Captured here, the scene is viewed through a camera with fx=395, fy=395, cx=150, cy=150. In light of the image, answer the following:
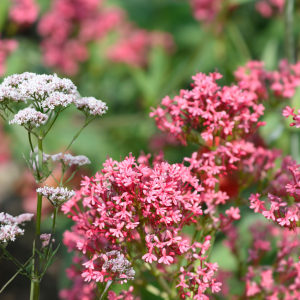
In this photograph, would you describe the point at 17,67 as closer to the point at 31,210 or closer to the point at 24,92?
the point at 31,210

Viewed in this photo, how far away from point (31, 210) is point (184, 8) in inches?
70.9

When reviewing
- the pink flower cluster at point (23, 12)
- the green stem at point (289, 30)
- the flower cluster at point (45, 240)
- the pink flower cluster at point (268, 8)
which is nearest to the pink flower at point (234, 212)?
the flower cluster at point (45, 240)

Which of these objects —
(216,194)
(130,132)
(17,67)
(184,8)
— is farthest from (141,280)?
(184,8)

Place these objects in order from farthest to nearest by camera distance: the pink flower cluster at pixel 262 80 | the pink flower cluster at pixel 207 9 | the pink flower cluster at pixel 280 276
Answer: the pink flower cluster at pixel 207 9 → the pink flower cluster at pixel 262 80 → the pink flower cluster at pixel 280 276

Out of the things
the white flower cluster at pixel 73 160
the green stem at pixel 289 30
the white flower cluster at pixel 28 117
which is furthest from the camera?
the green stem at pixel 289 30

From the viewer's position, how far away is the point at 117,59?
247cm

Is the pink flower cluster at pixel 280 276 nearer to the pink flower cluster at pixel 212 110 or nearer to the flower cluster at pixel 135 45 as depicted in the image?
the pink flower cluster at pixel 212 110

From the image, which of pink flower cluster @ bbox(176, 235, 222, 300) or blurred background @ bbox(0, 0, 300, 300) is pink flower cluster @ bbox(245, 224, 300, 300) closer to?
pink flower cluster @ bbox(176, 235, 222, 300)

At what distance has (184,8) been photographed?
115 inches

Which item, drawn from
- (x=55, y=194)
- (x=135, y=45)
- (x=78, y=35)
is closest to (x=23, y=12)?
(x=78, y=35)

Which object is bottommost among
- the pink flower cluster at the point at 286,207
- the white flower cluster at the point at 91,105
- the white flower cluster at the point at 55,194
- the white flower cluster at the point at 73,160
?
the white flower cluster at the point at 55,194

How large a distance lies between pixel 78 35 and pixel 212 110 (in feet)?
5.70

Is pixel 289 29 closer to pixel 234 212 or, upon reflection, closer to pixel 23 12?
pixel 234 212

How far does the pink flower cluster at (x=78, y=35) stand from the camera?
2377 mm
